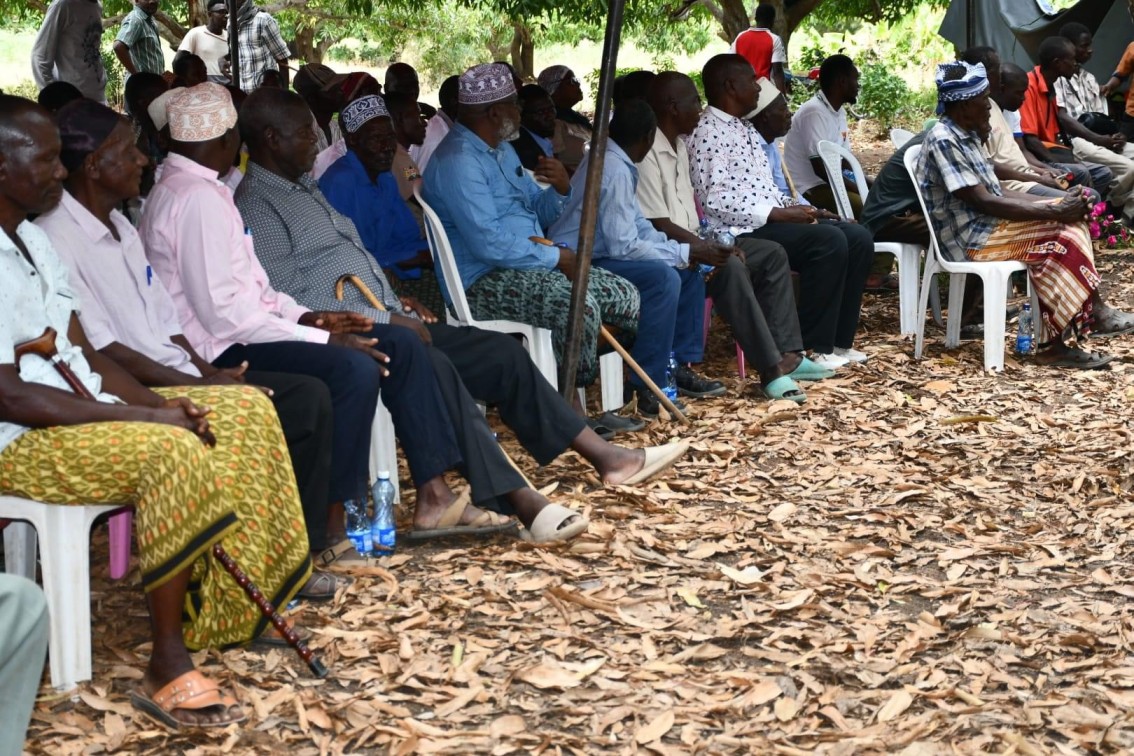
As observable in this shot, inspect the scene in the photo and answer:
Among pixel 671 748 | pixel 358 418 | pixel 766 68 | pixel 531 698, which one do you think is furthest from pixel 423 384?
pixel 766 68

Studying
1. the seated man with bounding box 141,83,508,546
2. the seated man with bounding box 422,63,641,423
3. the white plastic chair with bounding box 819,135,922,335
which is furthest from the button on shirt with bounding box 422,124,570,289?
the white plastic chair with bounding box 819,135,922,335

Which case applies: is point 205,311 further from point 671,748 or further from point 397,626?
point 671,748

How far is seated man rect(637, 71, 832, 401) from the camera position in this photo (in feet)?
22.2

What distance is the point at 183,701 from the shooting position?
3479 mm

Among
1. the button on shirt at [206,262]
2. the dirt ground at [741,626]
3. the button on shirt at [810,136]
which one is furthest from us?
the button on shirt at [810,136]

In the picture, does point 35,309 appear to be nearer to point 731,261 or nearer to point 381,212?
point 381,212

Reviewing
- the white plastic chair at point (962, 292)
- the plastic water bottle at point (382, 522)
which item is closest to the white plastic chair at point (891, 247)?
the white plastic chair at point (962, 292)

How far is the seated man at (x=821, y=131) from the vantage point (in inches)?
341

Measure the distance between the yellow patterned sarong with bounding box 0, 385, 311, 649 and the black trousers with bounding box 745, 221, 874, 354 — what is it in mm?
4124

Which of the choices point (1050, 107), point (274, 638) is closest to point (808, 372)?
point (274, 638)

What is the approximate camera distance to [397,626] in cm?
409

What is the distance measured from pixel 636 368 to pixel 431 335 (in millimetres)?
1253

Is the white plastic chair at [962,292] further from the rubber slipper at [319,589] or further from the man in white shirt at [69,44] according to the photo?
the man in white shirt at [69,44]

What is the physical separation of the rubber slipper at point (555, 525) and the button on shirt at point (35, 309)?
1.56m
